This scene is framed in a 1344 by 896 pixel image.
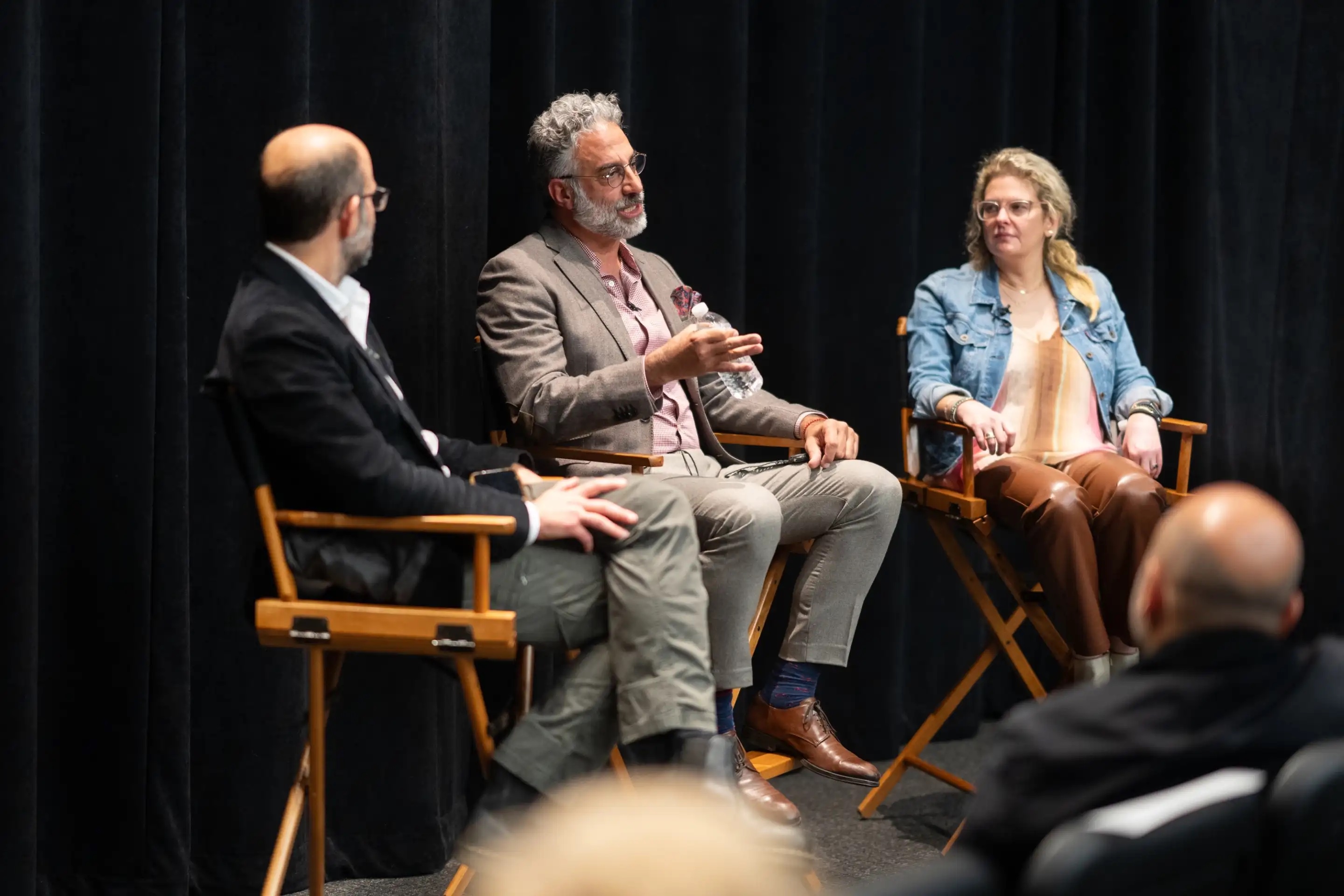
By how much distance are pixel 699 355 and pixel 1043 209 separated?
1.26 meters

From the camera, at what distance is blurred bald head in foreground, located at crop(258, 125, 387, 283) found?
222 cm

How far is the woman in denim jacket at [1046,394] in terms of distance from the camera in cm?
304

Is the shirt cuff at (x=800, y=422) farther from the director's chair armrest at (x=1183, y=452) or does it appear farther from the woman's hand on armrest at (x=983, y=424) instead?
the director's chair armrest at (x=1183, y=452)

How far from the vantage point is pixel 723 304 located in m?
3.59

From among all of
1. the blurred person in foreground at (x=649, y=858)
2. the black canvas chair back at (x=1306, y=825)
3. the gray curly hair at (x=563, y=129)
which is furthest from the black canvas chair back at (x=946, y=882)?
the gray curly hair at (x=563, y=129)

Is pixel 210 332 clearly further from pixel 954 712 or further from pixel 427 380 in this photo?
pixel 954 712

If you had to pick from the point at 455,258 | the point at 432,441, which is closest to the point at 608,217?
the point at 455,258

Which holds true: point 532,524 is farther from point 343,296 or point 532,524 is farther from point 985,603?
point 985,603

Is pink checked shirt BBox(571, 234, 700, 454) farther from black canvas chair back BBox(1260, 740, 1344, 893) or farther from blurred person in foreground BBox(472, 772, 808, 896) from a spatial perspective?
blurred person in foreground BBox(472, 772, 808, 896)

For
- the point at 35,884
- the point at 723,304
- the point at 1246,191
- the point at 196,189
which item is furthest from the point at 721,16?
the point at 35,884

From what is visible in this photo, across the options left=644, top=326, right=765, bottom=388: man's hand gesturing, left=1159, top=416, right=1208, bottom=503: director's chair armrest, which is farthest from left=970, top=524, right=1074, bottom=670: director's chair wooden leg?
left=644, top=326, right=765, bottom=388: man's hand gesturing

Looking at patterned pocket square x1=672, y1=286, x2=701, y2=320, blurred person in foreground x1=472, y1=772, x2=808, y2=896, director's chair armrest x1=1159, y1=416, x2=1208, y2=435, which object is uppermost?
patterned pocket square x1=672, y1=286, x2=701, y2=320

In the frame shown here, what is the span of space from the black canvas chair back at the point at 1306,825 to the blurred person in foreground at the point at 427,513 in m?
1.02

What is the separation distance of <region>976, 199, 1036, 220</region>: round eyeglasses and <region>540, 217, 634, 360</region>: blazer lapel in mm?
1035
